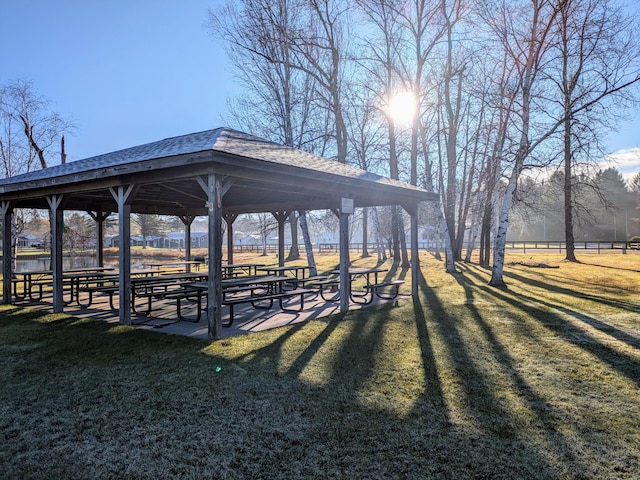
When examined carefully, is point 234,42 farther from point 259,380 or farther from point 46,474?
point 46,474

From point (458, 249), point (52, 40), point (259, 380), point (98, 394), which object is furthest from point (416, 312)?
point (458, 249)

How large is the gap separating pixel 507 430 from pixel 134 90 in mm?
15347

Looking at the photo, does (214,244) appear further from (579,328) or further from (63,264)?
(63,264)

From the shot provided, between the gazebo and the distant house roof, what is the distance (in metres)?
0.01

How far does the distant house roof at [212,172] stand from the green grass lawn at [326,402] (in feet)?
7.52

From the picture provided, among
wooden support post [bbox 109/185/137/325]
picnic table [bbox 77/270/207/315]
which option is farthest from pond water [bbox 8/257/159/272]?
wooden support post [bbox 109/185/137/325]

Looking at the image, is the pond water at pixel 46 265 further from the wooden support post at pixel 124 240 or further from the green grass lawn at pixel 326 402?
the green grass lawn at pixel 326 402

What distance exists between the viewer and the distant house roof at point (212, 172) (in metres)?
5.50

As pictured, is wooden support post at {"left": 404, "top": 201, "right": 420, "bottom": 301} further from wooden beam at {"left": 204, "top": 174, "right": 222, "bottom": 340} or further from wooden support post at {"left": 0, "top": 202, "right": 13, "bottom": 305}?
wooden support post at {"left": 0, "top": 202, "right": 13, "bottom": 305}

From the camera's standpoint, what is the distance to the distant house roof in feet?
18.0

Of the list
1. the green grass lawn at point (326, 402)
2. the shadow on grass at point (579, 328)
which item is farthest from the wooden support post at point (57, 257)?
the shadow on grass at point (579, 328)

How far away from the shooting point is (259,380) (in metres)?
4.16

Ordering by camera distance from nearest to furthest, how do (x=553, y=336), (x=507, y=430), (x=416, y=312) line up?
1. (x=507, y=430)
2. (x=553, y=336)
3. (x=416, y=312)

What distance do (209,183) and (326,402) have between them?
318cm
